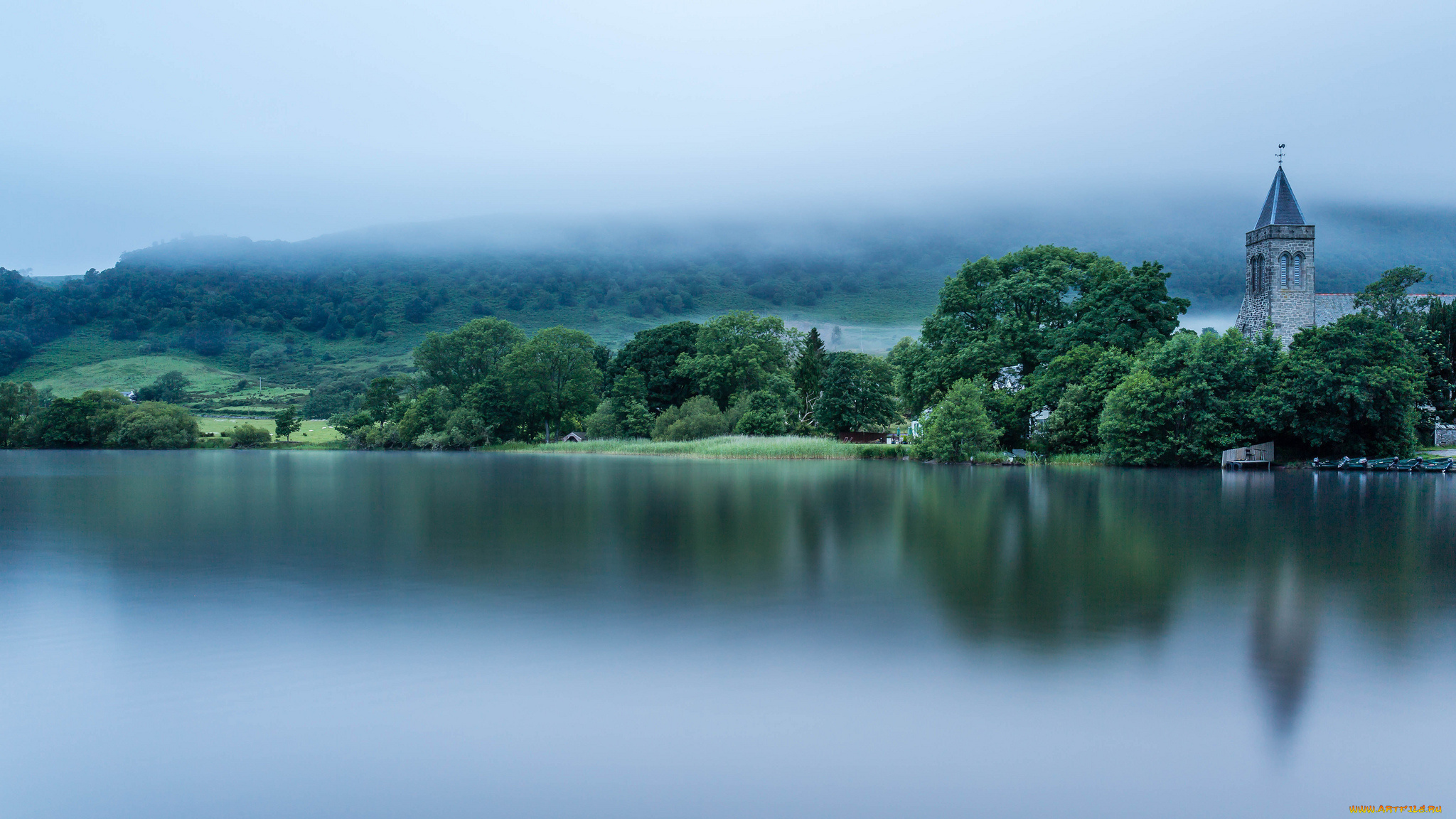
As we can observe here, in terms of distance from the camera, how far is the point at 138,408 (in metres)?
76.3

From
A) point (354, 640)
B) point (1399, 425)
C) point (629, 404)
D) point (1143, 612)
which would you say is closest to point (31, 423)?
point (629, 404)

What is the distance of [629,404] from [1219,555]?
5744cm

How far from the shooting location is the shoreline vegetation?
40.2 meters

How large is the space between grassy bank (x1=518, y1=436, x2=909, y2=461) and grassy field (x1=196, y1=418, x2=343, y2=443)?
34.7m

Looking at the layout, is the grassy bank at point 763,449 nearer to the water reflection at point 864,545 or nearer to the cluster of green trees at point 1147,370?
the cluster of green trees at point 1147,370

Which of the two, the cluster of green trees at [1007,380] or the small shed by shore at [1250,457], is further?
the small shed by shore at [1250,457]

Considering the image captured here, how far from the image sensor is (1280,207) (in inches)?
2771

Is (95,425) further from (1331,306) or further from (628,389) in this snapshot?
(1331,306)

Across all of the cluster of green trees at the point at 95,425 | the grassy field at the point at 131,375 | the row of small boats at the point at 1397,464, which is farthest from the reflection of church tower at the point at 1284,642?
the grassy field at the point at 131,375

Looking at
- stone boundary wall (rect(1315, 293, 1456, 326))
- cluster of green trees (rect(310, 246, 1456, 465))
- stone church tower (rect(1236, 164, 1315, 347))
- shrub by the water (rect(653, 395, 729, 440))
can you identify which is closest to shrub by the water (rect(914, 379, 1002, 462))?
cluster of green trees (rect(310, 246, 1456, 465))

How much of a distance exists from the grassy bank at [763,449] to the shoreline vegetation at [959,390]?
0.16m

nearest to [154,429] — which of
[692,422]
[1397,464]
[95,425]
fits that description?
[95,425]

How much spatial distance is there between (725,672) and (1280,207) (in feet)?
263

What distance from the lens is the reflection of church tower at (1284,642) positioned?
259 inches
